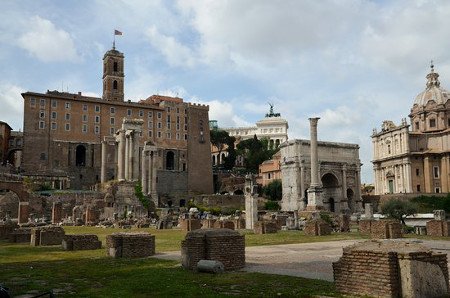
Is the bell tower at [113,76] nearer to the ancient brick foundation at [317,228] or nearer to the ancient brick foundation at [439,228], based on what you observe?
the ancient brick foundation at [317,228]

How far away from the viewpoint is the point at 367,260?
7.36 metres

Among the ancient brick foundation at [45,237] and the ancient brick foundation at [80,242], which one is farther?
the ancient brick foundation at [45,237]

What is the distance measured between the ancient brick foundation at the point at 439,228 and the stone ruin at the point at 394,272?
17688 mm

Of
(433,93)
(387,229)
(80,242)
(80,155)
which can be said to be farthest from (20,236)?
(433,93)

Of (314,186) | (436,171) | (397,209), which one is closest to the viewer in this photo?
(397,209)

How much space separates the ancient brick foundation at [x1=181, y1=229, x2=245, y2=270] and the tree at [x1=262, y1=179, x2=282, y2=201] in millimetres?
63946

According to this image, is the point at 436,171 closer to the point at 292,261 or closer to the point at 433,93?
the point at 433,93

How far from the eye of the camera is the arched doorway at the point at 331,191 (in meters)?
61.4

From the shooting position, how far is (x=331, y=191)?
6253cm

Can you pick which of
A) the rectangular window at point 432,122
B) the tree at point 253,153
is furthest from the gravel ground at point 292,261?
the tree at point 253,153

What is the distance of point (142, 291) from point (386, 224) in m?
15.5

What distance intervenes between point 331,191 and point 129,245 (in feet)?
170

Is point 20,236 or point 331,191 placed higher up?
point 331,191

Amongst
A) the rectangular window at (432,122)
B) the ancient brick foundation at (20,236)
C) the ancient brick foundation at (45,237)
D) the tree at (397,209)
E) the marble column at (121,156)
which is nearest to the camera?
the ancient brick foundation at (45,237)
